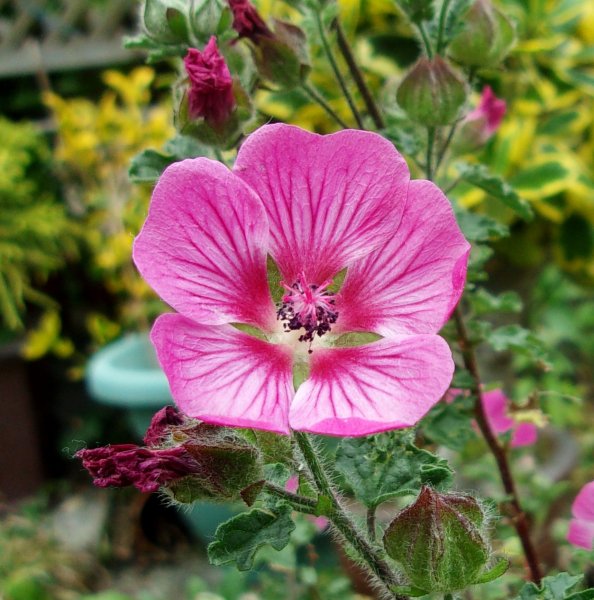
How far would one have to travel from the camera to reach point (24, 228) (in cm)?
200


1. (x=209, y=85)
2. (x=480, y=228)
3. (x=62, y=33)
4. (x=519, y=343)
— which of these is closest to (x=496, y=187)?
(x=480, y=228)

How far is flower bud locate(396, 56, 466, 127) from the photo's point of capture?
1.93 ft

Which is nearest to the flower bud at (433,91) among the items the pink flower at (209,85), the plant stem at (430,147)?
the plant stem at (430,147)

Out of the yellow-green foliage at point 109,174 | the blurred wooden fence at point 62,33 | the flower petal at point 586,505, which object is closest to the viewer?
the flower petal at point 586,505

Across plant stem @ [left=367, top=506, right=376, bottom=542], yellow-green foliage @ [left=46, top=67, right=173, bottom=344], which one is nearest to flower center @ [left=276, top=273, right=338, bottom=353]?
plant stem @ [left=367, top=506, right=376, bottom=542]

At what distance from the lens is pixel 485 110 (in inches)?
30.2

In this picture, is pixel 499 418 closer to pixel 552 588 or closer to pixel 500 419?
pixel 500 419

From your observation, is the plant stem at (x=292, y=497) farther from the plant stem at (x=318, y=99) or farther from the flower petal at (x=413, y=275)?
the plant stem at (x=318, y=99)

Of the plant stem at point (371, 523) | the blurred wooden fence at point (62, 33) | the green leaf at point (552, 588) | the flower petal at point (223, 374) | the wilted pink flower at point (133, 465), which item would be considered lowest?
the green leaf at point (552, 588)

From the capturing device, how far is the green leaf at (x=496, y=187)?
2.09 ft

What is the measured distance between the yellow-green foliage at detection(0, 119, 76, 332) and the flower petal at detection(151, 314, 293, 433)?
62.4 inches

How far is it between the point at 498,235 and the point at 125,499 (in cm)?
154

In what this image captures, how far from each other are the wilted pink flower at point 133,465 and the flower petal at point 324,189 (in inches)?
5.8

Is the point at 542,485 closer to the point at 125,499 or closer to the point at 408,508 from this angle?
the point at 408,508
